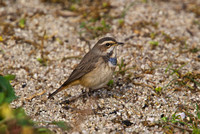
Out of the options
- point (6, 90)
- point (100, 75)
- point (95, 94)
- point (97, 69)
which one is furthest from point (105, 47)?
point (6, 90)

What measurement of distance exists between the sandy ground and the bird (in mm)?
418

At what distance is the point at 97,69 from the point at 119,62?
1438 millimetres

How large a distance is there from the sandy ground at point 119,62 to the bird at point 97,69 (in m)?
0.42

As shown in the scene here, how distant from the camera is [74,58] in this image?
729cm

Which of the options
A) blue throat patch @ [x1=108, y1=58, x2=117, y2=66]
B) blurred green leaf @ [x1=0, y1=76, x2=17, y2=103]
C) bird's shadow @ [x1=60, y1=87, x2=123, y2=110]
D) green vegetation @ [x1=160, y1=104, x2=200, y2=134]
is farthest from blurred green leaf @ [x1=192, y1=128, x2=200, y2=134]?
blurred green leaf @ [x1=0, y1=76, x2=17, y2=103]

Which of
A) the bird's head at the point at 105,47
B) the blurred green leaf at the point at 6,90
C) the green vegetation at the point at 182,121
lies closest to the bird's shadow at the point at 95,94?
the bird's head at the point at 105,47

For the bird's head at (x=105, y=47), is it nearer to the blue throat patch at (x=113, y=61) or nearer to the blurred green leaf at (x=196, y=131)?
the blue throat patch at (x=113, y=61)

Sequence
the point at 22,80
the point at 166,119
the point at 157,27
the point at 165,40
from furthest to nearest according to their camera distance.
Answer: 1. the point at 157,27
2. the point at 165,40
3. the point at 22,80
4. the point at 166,119

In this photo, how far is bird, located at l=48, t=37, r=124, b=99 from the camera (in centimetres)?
571

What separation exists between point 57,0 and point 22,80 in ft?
12.1

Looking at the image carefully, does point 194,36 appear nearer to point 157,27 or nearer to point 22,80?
point 157,27

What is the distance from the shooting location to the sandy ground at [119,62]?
549cm

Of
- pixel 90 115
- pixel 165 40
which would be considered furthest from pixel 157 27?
pixel 90 115

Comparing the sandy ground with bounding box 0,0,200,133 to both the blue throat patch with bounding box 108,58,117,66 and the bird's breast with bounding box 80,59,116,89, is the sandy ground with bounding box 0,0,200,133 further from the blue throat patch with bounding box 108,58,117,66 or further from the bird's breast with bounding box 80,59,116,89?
the blue throat patch with bounding box 108,58,117,66
